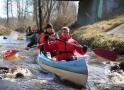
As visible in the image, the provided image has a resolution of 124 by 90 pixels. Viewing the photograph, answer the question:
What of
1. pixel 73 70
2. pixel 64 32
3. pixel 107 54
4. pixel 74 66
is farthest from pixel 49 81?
pixel 107 54

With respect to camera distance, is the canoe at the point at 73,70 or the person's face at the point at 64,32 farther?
the person's face at the point at 64,32

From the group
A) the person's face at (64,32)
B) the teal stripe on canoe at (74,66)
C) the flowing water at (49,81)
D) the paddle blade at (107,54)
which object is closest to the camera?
the teal stripe on canoe at (74,66)

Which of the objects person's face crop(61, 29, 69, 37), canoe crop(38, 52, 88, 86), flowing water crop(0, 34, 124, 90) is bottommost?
flowing water crop(0, 34, 124, 90)

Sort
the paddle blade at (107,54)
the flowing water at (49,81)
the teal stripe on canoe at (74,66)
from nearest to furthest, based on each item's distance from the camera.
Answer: the teal stripe on canoe at (74,66) → the flowing water at (49,81) → the paddle blade at (107,54)

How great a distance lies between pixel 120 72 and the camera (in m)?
7.77

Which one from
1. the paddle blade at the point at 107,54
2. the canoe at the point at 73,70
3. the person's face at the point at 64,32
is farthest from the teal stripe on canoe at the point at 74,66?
the paddle blade at the point at 107,54

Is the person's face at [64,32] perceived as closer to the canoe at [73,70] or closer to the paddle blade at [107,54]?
the canoe at [73,70]

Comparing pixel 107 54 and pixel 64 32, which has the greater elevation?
→ pixel 64 32

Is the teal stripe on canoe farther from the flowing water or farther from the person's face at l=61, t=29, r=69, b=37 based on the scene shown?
the person's face at l=61, t=29, r=69, b=37

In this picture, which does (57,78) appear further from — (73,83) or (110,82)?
(110,82)

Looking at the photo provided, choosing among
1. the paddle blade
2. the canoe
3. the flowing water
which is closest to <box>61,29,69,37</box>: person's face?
the canoe

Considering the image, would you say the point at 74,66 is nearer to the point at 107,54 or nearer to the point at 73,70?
the point at 73,70

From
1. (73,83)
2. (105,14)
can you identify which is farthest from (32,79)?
(105,14)

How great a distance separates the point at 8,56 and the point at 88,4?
1766 centimetres
